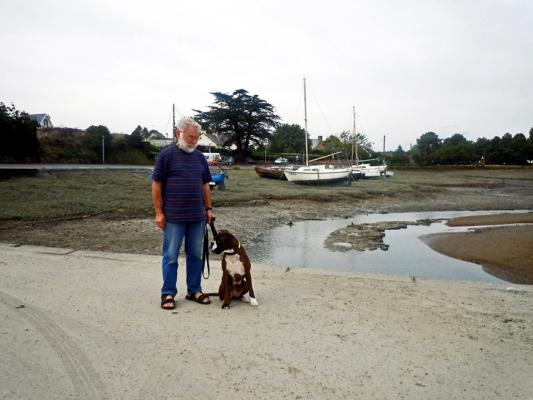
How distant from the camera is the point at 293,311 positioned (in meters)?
4.40

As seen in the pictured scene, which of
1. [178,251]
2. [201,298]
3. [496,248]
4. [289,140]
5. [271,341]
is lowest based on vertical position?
[496,248]

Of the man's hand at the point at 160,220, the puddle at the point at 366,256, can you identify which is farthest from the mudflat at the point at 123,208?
the man's hand at the point at 160,220

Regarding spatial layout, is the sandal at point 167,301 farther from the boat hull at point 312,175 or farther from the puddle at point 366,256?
the boat hull at point 312,175

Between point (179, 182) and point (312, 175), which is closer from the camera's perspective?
point (179, 182)

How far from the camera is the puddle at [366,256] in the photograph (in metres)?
7.99

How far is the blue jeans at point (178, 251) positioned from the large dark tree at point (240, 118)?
5399 cm

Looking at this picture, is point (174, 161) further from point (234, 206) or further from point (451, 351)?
point (234, 206)

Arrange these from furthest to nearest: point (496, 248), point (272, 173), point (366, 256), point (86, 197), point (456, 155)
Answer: point (456, 155), point (272, 173), point (86, 197), point (496, 248), point (366, 256)

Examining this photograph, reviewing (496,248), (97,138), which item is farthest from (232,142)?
(496,248)

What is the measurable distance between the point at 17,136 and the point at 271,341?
31.3 m

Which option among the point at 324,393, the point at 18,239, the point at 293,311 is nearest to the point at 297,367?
the point at 324,393

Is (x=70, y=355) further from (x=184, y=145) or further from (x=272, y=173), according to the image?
(x=272, y=173)

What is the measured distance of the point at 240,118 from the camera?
57.3 meters

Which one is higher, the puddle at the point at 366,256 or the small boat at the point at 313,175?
the small boat at the point at 313,175
